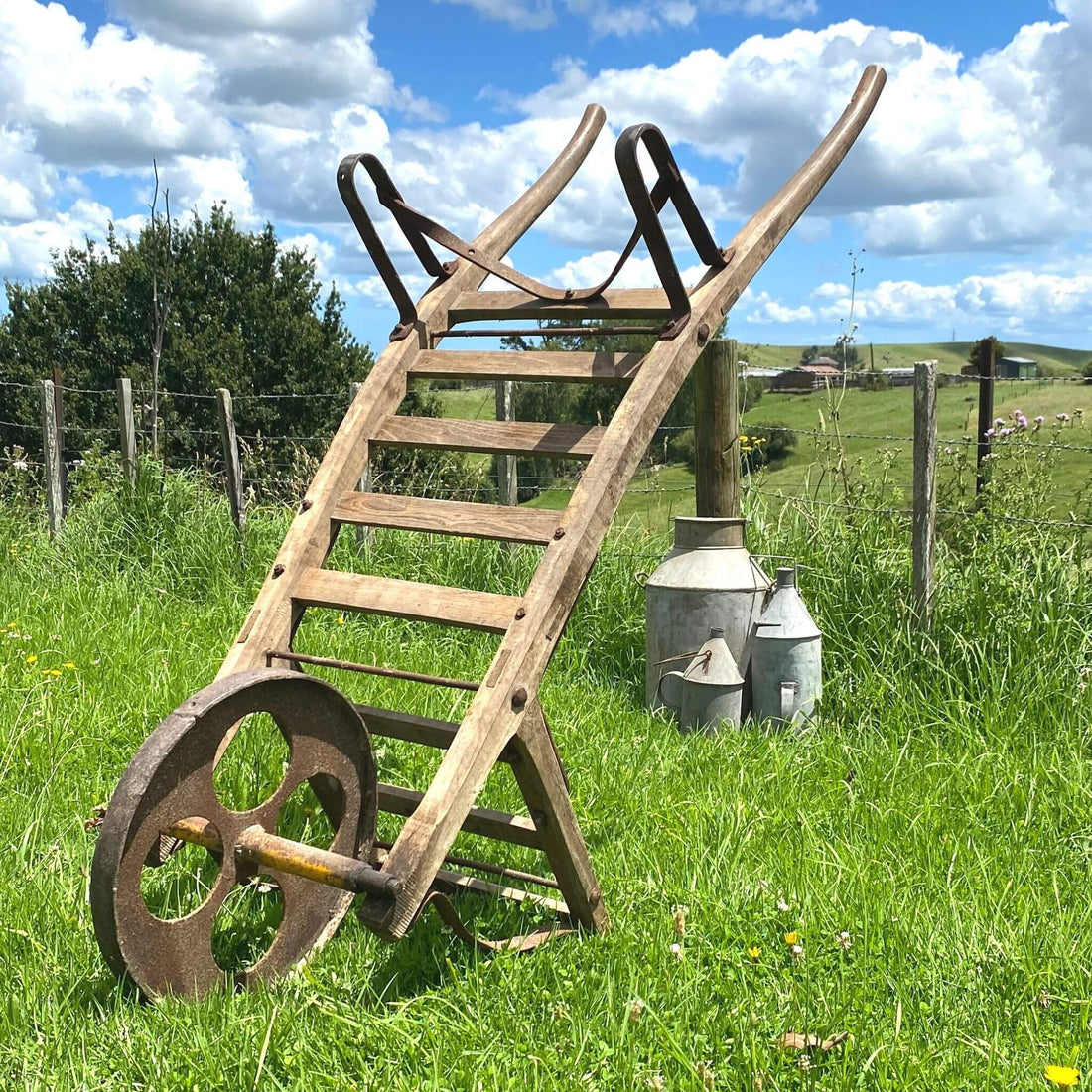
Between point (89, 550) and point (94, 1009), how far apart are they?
215 inches

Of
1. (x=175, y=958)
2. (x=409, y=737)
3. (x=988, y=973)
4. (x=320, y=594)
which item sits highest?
(x=320, y=594)

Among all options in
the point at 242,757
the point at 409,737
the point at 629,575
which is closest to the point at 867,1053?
the point at 409,737

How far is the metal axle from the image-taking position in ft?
7.89

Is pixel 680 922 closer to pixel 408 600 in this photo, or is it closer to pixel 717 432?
pixel 408 600

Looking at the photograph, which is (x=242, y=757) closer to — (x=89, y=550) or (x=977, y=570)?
(x=977, y=570)

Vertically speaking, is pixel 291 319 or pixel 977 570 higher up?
pixel 291 319

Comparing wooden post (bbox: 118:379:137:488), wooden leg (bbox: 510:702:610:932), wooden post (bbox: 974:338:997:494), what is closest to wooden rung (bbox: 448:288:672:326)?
wooden leg (bbox: 510:702:610:932)

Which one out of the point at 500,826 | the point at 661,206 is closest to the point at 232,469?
the point at 661,206

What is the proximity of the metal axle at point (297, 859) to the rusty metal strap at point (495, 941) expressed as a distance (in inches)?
14.0

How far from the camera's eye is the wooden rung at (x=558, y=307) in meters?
3.42

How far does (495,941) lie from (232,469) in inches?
214

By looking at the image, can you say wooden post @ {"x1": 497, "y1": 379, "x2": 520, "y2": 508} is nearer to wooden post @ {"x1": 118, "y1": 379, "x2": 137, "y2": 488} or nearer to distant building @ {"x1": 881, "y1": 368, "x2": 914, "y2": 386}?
distant building @ {"x1": 881, "y1": 368, "x2": 914, "y2": 386}

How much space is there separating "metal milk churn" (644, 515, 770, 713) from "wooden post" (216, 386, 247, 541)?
363 centimetres

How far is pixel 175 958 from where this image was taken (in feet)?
8.26
